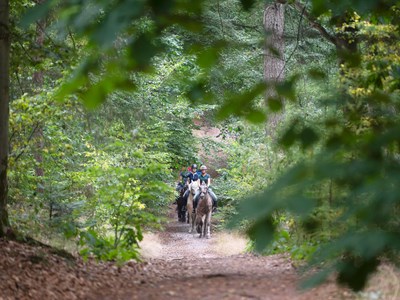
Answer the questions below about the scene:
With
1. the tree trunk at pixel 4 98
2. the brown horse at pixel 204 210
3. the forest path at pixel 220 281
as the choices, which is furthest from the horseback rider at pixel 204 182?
the tree trunk at pixel 4 98

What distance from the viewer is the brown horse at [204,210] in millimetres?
23877

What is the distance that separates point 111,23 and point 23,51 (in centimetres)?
899

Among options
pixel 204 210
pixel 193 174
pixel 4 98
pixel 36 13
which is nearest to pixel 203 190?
pixel 204 210

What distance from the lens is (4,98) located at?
365 inches

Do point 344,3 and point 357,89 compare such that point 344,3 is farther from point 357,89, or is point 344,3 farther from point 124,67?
point 357,89

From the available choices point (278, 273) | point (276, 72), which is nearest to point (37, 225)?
point (278, 273)

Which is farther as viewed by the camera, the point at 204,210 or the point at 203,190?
A: the point at 204,210

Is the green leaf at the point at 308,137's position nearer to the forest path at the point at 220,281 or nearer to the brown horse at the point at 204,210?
the forest path at the point at 220,281

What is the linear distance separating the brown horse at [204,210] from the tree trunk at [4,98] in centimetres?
1439

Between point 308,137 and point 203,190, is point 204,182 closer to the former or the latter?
point 203,190

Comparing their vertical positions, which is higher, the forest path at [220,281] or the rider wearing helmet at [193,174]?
the rider wearing helmet at [193,174]

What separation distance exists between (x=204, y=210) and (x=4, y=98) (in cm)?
1554

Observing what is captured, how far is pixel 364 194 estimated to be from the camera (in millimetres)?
2148

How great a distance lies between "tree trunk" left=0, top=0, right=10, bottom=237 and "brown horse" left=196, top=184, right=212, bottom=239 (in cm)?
1439
